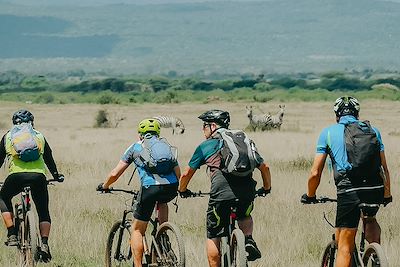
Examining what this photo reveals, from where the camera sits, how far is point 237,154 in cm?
846

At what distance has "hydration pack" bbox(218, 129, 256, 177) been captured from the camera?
27.8ft

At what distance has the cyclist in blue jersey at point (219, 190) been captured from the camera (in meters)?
8.62

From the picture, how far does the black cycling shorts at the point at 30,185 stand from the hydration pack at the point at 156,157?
1.71 m

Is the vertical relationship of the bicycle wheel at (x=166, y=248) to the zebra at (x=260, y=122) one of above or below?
below

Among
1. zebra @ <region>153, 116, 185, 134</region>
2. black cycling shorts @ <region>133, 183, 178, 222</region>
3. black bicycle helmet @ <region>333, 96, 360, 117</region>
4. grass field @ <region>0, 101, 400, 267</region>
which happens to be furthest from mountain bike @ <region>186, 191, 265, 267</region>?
zebra @ <region>153, 116, 185, 134</region>

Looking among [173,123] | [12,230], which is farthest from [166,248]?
[173,123]

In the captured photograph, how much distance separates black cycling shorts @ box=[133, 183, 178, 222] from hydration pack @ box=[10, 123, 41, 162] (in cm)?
163

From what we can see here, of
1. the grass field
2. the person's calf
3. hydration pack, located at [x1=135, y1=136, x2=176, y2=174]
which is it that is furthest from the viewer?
the grass field

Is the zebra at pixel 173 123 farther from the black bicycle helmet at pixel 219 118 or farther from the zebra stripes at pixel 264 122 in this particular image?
the black bicycle helmet at pixel 219 118

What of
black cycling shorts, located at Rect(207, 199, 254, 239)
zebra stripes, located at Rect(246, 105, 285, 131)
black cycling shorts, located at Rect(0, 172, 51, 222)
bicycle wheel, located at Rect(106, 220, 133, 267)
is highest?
zebra stripes, located at Rect(246, 105, 285, 131)

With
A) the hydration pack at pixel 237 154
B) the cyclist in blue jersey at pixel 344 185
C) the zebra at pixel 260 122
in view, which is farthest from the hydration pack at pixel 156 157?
the zebra at pixel 260 122

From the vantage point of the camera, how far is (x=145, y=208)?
9.16m

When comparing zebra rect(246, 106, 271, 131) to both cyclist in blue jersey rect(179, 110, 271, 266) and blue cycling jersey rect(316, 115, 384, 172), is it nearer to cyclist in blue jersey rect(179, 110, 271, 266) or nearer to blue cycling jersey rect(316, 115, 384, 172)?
cyclist in blue jersey rect(179, 110, 271, 266)

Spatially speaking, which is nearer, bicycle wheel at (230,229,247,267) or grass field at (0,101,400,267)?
bicycle wheel at (230,229,247,267)
